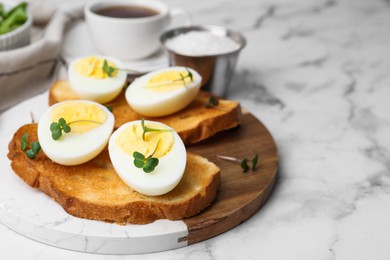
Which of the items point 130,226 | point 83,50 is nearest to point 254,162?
point 130,226

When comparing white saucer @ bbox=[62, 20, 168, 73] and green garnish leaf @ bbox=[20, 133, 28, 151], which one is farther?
white saucer @ bbox=[62, 20, 168, 73]

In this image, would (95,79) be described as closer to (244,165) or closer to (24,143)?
(24,143)

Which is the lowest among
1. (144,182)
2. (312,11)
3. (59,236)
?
(312,11)

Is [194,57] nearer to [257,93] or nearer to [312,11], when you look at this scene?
[257,93]

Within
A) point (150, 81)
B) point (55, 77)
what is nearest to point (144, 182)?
point (150, 81)

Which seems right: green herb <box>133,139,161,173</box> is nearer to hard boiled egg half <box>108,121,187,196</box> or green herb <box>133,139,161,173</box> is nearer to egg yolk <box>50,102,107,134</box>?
hard boiled egg half <box>108,121,187,196</box>

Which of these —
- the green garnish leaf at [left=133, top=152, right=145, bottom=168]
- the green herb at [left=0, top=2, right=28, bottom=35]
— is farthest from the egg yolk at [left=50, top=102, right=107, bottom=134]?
the green herb at [left=0, top=2, right=28, bottom=35]
